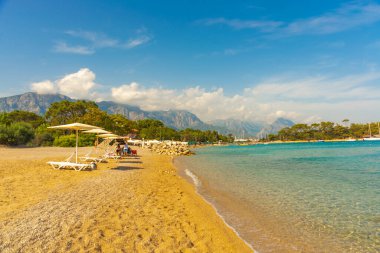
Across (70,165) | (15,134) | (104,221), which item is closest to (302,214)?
(104,221)

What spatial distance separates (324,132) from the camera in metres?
169

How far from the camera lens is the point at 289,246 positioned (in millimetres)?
5094

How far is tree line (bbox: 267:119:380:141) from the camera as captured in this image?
15238 cm

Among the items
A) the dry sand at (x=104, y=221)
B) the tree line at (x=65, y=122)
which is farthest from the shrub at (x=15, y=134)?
the dry sand at (x=104, y=221)

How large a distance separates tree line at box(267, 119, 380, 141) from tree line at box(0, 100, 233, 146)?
65153 mm

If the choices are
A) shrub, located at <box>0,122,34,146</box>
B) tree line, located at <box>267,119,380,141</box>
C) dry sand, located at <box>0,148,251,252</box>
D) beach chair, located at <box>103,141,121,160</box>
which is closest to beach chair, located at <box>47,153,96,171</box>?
dry sand, located at <box>0,148,251,252</box>

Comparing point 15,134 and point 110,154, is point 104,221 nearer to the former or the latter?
point 110,154

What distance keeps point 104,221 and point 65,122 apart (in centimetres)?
6473

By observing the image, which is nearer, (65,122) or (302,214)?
(302,214)

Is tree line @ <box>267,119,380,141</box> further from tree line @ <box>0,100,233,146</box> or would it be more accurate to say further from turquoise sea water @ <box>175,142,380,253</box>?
turquoise sea water @ <box>175,142,380,253</box>

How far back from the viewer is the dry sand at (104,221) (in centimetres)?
429

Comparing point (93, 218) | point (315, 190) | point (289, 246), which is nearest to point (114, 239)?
point (93, 218)

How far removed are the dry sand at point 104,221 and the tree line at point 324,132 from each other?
176049mm

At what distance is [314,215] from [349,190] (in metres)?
4.54
